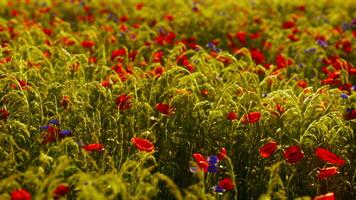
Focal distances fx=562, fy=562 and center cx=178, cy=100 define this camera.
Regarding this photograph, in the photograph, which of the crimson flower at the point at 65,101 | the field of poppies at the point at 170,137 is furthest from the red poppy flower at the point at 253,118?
the crimson flower at the point at 65,101

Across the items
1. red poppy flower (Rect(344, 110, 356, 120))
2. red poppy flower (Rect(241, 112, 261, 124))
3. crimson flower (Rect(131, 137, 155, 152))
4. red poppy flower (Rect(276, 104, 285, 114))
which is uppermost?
red poppy flower (Rect(241, 112, 261, 124))

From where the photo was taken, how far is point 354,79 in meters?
4.45

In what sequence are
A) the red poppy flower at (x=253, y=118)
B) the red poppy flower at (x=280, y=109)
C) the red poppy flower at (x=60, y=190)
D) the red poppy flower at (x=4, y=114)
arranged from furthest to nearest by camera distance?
the red poppy flower at (x=280, y=109), the red poppy flower at (x=253, y=118), the red poppy flower at (x=4, y=114), the red poppy flower at (x=60, y=190)

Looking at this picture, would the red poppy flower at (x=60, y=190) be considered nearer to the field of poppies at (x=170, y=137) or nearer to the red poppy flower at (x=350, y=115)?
the field of poppies at (x=170, y=137)

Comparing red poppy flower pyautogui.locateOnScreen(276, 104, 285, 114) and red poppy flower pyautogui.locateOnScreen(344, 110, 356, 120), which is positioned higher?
red poppy flower pyautogui.locateOnScreen(276, 104, 285, 114)

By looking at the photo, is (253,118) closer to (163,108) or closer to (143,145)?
(163,108)

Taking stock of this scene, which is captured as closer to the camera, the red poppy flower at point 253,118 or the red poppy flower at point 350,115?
the red poppy flower at point 253,118

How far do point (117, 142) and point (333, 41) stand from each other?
3.40 meters

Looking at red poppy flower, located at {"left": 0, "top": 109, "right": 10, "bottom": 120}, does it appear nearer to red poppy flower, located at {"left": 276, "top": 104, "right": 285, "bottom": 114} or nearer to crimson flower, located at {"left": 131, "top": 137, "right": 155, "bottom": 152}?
crimson flower, located at {"left": 131, "top": 137, "right": 155, "bottom": 152}

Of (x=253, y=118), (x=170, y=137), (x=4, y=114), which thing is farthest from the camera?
(x=170, y=137)

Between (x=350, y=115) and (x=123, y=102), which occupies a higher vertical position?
(x=123, y=102)

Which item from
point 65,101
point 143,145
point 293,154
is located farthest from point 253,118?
point 65,101

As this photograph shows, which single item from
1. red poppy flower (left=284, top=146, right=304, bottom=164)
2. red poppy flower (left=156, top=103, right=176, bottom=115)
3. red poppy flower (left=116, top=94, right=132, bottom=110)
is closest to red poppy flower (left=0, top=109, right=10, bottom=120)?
red poppy flower (left=116, top=94, right=132, bottom=110)

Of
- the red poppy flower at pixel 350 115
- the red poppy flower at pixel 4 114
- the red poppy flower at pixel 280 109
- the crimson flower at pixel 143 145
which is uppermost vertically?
the red poppy flower at pixel 4 114
